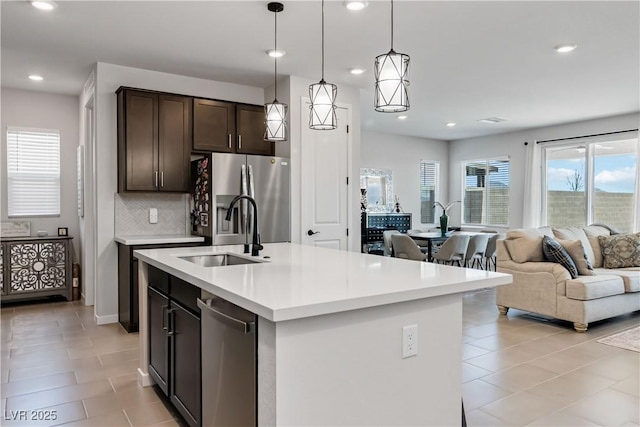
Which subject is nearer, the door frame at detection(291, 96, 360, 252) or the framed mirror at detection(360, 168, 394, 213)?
the door frame at detection(291, 96, 360, 252)

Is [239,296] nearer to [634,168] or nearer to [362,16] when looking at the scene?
[362,16]

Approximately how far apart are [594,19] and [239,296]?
343cm

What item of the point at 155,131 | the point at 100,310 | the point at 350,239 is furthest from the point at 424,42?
the point at 100,310

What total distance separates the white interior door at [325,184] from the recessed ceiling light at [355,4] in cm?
179

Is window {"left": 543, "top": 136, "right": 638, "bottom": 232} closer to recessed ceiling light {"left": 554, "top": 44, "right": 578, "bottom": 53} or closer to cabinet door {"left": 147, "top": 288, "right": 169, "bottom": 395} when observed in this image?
recessed ceiling light {"left": 554, "top": 44, "right": 578, "bottom": 53}

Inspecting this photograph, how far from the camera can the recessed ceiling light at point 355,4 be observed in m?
3.07

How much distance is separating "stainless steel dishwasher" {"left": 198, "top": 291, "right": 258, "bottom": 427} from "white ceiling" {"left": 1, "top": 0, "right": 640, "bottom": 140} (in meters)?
2.25

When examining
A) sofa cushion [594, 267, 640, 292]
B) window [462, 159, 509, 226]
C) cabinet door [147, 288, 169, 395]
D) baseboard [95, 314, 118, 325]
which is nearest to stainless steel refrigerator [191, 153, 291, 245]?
baseboard [95, 314, 118, 325]

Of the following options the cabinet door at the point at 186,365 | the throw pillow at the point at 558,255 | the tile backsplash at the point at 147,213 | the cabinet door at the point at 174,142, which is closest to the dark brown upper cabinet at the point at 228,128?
the cabinet door at the point at 174,142

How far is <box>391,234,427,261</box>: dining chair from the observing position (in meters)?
6.39

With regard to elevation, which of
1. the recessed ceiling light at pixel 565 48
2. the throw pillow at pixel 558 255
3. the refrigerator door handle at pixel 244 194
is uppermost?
the recessed ceiling light at pixel 565 48

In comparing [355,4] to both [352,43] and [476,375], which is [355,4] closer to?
[352,43]

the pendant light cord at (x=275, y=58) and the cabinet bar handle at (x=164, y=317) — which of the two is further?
the pendant light cord at (x=275, y=58)

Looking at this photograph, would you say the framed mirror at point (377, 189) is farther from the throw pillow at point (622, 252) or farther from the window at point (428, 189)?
the throw pillow at point (622, 252)
